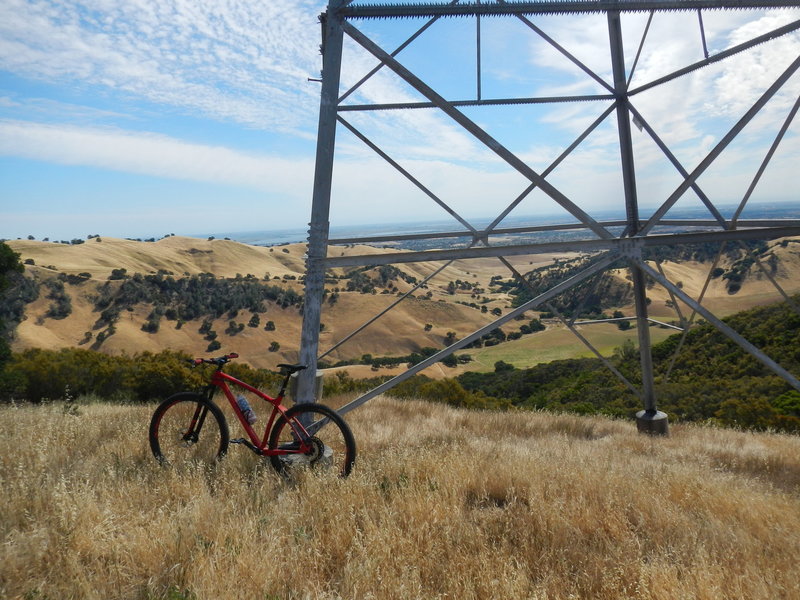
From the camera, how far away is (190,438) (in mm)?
5500

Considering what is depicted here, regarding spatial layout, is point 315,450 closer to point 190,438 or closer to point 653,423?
point 190,438

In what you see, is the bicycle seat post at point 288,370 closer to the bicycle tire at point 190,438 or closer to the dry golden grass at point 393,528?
the bicycle tire at point 190,438

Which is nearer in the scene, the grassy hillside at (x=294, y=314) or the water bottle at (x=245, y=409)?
the water bottle at (x=245, y=409)

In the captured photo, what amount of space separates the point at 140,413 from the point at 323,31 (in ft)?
20.6

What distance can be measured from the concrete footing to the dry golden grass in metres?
2.67

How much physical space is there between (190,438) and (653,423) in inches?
289

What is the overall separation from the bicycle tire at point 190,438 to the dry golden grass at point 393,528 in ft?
0.68

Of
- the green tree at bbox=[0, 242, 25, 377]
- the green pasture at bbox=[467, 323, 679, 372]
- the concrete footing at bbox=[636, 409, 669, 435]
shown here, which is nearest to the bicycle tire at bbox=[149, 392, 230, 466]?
the concrete footing at bbox=[636, 409, 669, 435]

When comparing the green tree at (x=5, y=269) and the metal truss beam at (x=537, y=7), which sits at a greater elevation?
the metal truss beam at (x=537, y=7)

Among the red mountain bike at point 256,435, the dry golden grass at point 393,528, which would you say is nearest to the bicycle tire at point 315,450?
the red mountain bike at point 256,435

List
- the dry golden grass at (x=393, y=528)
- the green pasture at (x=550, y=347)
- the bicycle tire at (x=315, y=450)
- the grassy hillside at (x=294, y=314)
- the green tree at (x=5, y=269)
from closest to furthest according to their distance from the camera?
the dry golden grass at (x=393, y=528)
the bicycle tire at (x=315, y=450)
the green tree at (x=5, y=269)
the green pasture at (x=550, y=347)
the grassy hillside at (x=294, y=314)

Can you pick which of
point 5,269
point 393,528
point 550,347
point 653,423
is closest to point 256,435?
point 393,528

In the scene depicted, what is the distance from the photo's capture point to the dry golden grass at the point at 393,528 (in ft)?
10.0

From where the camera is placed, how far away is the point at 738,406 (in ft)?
45.6
